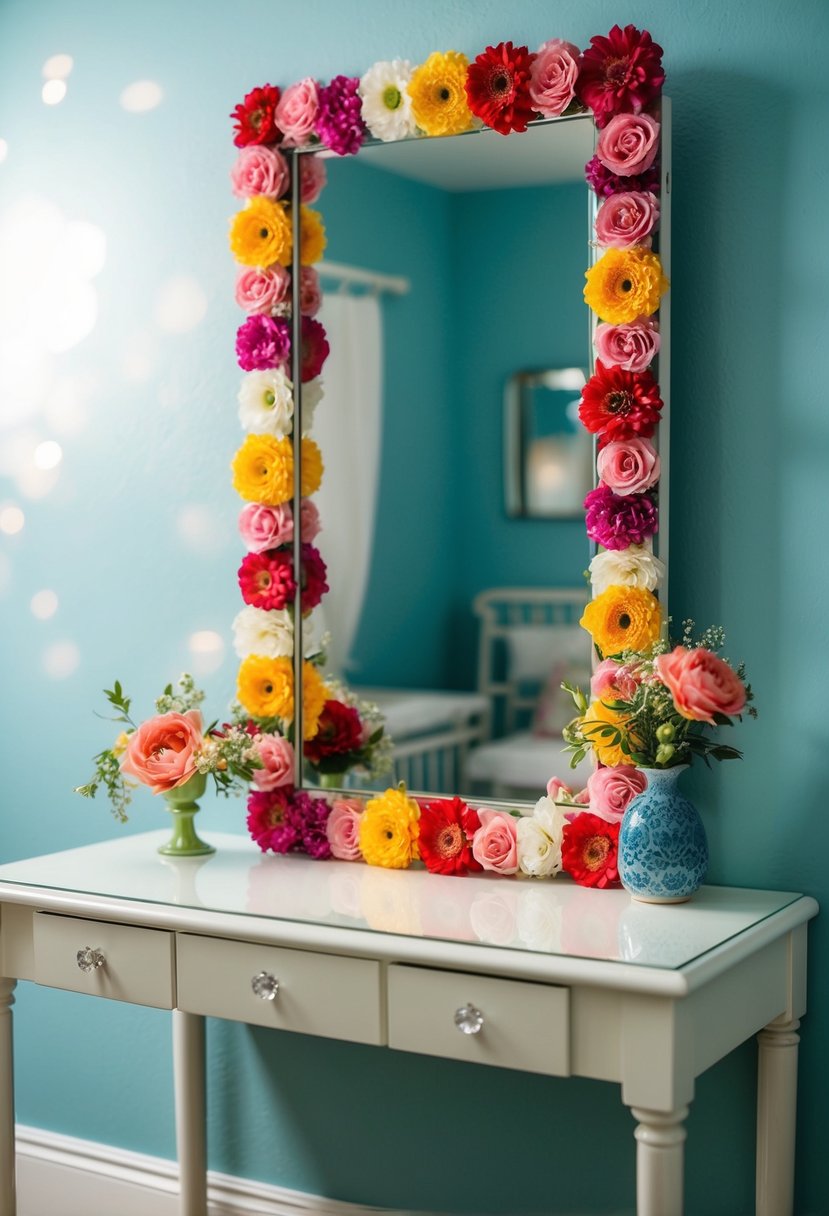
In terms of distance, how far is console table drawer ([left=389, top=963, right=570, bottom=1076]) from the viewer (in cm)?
182

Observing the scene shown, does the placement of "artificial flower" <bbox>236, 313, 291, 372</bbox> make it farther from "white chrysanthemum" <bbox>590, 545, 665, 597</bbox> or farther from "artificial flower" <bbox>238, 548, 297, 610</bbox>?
"white chrysanthemum" <bbox>590, 545, 665, 597</bbox>

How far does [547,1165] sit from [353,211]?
1.69 m

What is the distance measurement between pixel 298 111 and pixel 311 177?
0.37 ft

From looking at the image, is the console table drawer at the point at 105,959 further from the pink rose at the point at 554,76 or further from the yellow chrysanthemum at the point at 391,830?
the pink rose at the point at 554,76

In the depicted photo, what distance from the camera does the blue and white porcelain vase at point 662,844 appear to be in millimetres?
2014

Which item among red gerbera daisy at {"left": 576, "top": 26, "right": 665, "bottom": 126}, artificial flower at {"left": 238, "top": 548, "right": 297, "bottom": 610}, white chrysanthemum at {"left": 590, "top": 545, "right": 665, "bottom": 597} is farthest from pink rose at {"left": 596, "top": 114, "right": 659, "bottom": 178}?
artificial flower at {"left": 238, "top": 548, "right": 297, "bottom": 610}

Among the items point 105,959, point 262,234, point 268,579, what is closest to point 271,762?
point 268,579

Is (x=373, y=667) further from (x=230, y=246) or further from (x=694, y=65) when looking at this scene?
(x=694, y=65)

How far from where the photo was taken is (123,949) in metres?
2.17

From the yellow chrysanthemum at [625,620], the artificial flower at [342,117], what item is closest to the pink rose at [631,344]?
the yellow chrysanthemum at [625,620]

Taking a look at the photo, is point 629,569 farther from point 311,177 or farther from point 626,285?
point 311,177

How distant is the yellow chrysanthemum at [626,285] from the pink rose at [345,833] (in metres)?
0.93

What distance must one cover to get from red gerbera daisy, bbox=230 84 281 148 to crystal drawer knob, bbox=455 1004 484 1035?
1527 mm

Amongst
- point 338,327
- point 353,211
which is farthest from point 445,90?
point 338,327
